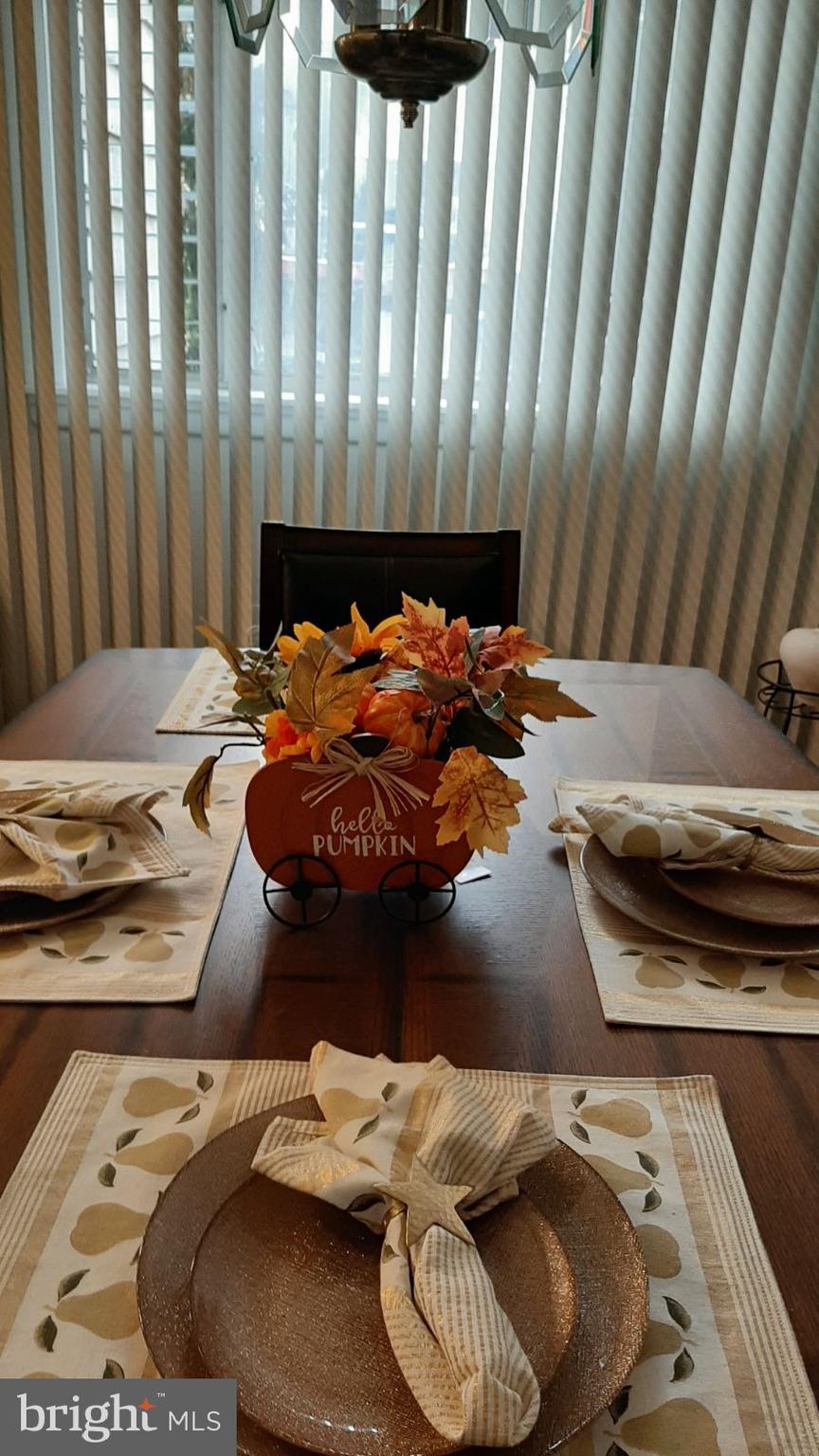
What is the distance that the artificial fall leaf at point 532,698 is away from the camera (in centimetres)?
90

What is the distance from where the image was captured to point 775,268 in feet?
8.51

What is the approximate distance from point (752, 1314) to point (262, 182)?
98.4 inches

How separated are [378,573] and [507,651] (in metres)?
0.85

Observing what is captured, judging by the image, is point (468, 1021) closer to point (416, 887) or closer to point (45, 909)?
point (416, 887)

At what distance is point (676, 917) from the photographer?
957mm

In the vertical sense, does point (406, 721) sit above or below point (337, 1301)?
above

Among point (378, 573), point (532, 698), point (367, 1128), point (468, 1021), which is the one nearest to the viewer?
point (367, 1128)

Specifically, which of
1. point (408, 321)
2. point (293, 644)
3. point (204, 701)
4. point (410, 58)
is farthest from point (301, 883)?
point (408, 321)

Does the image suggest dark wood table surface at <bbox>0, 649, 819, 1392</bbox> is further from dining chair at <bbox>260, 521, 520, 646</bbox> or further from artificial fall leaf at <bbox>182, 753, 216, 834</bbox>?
dining chair at <bbox>260, 521, 520, 646</bbox>

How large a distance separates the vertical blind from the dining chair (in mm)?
982

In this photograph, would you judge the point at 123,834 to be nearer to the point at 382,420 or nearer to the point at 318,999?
the point at 318,999

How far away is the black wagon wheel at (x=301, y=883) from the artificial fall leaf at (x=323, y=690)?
122 millimetres

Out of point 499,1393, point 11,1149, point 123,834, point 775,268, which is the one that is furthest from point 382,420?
point 499,1393

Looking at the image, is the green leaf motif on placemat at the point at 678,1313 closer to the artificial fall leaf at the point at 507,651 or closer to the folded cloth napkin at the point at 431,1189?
the folded cloth napkin at the point at 431,1189
